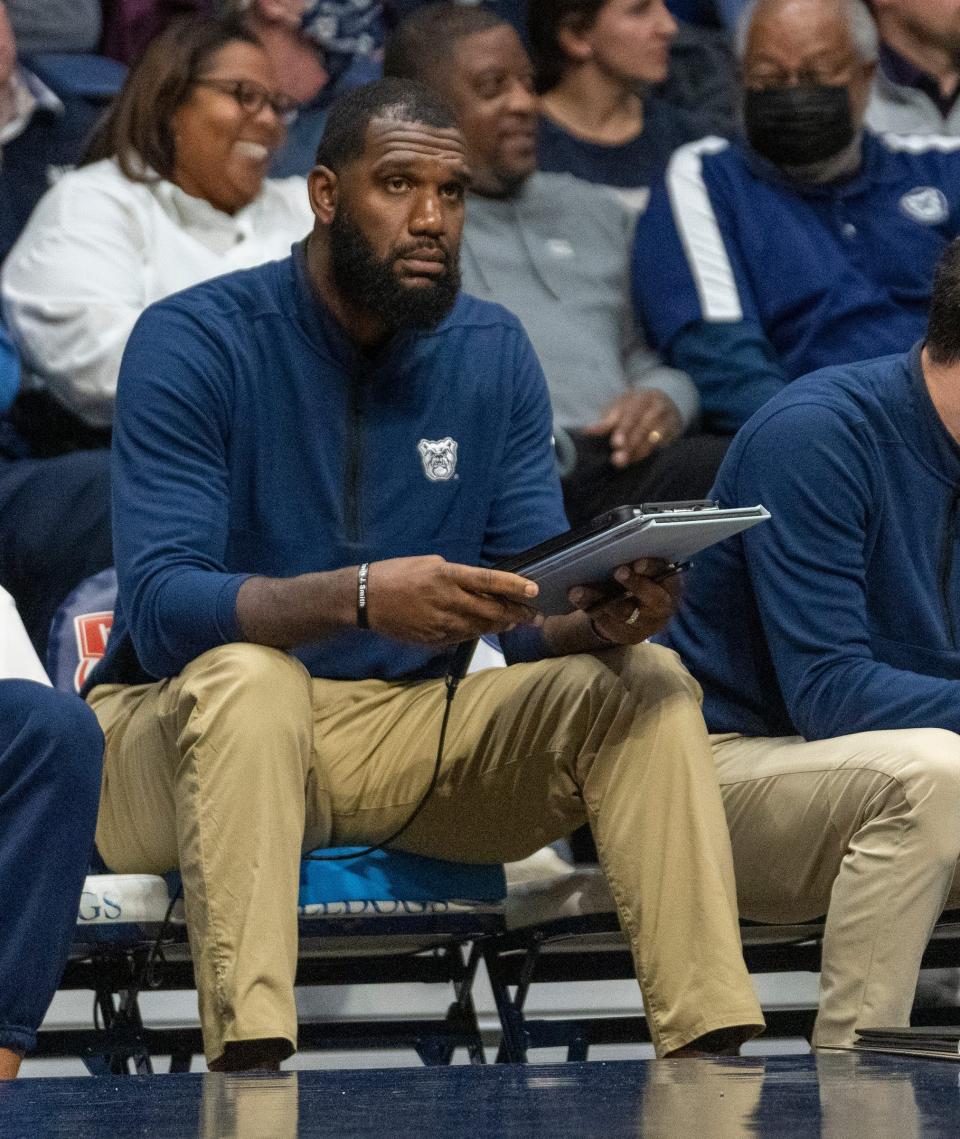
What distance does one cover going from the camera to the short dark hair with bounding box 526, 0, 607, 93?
13.0 ft

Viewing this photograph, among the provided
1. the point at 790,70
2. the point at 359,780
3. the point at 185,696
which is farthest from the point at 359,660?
the point at 790,70

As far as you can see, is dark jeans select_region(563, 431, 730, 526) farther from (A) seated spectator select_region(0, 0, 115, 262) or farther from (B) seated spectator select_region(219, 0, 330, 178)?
(A) seated spectator select_region(0, 0, 115, 262)

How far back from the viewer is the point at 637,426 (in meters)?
3.26

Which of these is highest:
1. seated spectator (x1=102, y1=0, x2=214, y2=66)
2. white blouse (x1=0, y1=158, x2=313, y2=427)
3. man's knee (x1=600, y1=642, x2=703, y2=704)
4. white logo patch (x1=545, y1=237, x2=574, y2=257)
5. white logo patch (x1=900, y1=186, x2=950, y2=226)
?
man's knee (x1=600, y1=642, x2=703, y2=704)

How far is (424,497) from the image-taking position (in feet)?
8.27

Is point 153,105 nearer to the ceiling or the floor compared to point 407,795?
nearer to the ceiling

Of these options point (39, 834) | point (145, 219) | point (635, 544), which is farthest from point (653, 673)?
point (145, 219)

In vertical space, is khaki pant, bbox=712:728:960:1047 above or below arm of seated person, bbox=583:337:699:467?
above

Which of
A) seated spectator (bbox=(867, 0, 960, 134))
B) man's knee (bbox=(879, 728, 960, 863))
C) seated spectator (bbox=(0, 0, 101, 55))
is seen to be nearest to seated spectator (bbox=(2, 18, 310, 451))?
seated spectator (bbox=(0, 0, 101, 55))

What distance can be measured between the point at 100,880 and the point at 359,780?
316 mm

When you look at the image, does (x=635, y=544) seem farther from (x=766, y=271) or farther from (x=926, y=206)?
(x=926, y=206)

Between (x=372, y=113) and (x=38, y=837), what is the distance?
1.04 meters

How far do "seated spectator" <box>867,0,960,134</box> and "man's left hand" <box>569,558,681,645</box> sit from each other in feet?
7.53

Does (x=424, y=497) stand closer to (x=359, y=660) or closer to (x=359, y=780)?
(x=359, y=660)
